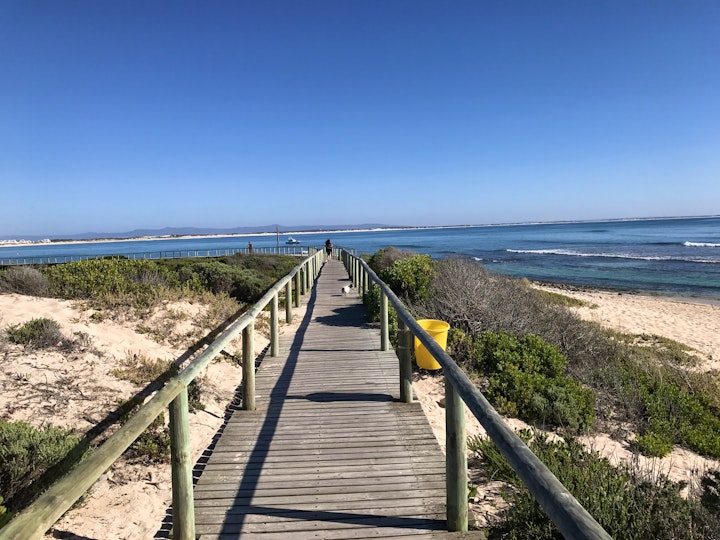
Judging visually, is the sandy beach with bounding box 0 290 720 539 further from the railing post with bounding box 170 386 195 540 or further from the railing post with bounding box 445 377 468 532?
the railing post with bounding box 445 377 468 532

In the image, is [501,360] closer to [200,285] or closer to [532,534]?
[532,534]

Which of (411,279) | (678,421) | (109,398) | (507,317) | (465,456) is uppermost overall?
(411,279)

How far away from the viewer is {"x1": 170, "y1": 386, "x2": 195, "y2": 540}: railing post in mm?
2391

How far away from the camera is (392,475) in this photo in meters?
3.15

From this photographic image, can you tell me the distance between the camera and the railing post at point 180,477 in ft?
7.84

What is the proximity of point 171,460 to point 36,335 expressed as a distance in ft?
15.1

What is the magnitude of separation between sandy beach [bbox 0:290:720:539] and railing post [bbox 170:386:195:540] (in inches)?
18.5

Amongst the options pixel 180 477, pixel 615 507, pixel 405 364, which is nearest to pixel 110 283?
pixel 405 364

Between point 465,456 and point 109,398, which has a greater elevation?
point 465,456

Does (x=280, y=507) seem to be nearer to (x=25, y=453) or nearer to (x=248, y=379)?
(x=248, y=379)

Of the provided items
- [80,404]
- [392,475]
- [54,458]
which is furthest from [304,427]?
[80,404]

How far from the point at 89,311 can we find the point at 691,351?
12783 millimetres

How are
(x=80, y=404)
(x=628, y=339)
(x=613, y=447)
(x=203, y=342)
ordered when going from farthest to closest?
(x=628, y=339)
(x=203, y=342)
(x=613, y=447)
(x=80, y=404)

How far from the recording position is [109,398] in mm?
4906
